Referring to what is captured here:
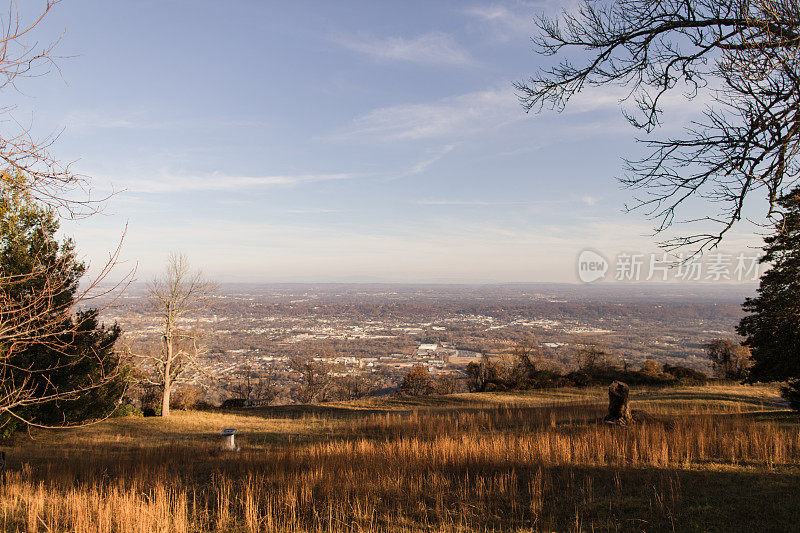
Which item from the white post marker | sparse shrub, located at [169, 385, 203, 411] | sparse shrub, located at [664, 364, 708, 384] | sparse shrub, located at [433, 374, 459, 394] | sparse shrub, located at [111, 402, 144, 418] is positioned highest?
the white post marker

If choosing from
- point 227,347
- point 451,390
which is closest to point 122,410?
point 451,390

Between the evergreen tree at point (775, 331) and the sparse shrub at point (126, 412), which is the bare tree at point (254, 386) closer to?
the sparse shrub at point (126, 412)

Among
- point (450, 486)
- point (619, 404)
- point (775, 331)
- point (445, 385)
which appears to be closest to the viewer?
point (450, 486)

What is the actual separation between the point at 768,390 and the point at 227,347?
235 feet

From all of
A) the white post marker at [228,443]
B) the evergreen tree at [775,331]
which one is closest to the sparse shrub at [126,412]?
the white post marker at [228,443]

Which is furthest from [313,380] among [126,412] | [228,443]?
[228,443]

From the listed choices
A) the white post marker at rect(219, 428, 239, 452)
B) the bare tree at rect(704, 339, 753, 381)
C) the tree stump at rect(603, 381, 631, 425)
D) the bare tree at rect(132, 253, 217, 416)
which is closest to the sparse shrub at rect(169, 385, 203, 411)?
the bare tree at rect(132, 253, 217, 416)

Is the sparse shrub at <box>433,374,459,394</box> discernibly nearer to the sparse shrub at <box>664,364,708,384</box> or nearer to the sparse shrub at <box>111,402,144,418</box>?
the sparse shrub at <box>664,364,708,384</box>

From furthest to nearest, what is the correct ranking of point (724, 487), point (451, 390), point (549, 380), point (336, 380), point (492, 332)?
point (492, 332), point (336, 380), point (451, 390), point (549, 380), point (724, 487)

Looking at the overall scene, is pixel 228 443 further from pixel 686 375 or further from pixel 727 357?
pixel 727 357

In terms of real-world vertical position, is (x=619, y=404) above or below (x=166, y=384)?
above

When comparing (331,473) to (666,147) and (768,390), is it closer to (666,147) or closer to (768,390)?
(666,147)

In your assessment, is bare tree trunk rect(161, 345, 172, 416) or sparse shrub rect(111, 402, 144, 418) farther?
bare tree trunk rect(161, 345, 172, 416)

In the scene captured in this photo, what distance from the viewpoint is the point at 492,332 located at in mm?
103375
